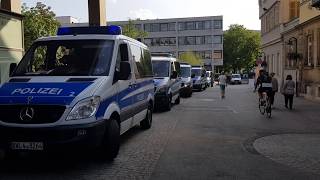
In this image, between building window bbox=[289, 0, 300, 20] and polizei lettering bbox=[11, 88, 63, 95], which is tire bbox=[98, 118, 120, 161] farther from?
building window bbox=[289, 0, 300, 20]

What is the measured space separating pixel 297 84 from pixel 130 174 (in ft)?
83.4

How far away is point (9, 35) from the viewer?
18172 millimetres

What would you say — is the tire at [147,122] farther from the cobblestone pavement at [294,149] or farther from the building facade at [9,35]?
the building facade at [9,35]

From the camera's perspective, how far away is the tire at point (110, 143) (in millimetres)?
8570

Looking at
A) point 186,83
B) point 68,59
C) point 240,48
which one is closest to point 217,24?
point 240,48

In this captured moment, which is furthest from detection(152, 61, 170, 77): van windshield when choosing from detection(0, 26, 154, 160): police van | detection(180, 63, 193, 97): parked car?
detection(180, 63, 193, 97): parked car

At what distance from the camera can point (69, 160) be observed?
891 cm

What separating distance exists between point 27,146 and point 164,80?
12.1 meters

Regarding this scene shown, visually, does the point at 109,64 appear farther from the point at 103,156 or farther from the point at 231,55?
the point at 231,55

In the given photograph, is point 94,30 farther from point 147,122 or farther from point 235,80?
point 235,80

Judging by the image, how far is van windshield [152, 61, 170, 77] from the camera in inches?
797

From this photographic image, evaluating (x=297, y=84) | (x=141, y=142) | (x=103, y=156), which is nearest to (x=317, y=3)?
(x=297, y=84)

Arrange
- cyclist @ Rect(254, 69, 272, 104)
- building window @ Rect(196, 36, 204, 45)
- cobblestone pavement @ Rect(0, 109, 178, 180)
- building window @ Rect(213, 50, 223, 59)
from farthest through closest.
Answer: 1. building window @ Rect(196, 36, 204, 45)
2. building window @ Rect(213, 50, 223, 59)
3. cyclist @ Rect(254, 69, 272, 104)
4. cobblestone pavement @ Rect(0, 109, 178, 180)

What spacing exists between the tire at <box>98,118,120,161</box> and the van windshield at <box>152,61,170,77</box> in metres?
11.4
